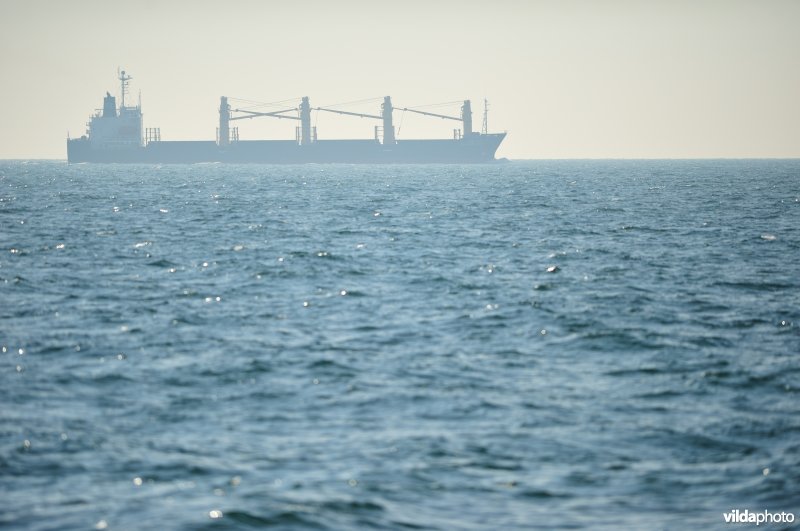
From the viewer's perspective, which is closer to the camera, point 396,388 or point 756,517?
point 756,517

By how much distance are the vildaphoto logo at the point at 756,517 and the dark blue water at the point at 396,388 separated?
127 mm

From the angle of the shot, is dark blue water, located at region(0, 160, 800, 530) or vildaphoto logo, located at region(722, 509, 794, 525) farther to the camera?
dark blue water, located at region(0, 160, 800, 530)

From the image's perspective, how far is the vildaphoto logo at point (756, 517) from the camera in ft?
37.5

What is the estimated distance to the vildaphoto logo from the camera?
11.4 m

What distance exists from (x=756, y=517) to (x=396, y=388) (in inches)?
254

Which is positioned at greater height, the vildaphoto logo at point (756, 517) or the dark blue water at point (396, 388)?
the dark blue water at point (396, 388)

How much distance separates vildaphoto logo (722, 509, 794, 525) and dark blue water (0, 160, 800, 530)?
0.42 feet

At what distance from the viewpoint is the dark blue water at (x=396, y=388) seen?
38.9 ft

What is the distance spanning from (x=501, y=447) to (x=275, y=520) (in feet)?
11.8

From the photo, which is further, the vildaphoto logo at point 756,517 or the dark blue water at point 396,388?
the dark blue water at point 396,388

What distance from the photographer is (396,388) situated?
16.7m

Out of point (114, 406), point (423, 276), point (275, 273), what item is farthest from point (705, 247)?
point (114, 406)

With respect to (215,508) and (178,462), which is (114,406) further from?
(215,508)

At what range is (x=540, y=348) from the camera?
2011 cm
